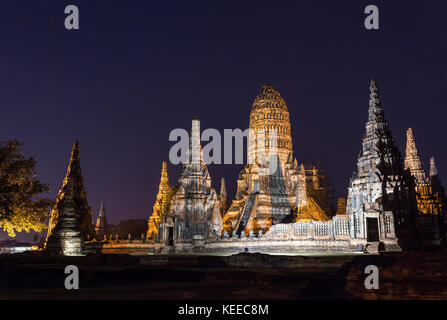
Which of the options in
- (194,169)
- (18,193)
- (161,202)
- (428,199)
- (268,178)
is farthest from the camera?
(161,202)

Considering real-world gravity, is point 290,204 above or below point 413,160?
below

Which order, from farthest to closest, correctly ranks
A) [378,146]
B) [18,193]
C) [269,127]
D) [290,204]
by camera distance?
[269,127]
[290,204]
[378,146]
[18,193]

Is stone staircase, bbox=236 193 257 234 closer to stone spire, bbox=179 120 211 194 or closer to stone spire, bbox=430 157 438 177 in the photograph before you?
stone spire, bbox=179 120 211 194

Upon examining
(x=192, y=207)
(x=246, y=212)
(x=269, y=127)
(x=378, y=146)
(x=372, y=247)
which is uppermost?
(x=269, y=127)

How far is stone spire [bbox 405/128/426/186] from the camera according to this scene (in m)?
52.5

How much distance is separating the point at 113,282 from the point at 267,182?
3835cm

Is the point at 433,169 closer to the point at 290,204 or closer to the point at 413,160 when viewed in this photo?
the point at 413,160

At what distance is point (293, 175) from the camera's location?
5406cm

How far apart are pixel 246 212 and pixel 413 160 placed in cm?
2075

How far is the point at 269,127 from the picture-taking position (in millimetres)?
56438

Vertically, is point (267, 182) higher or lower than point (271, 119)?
lower

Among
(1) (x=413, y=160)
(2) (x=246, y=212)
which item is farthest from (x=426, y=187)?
(2) (x=246, y=212)
